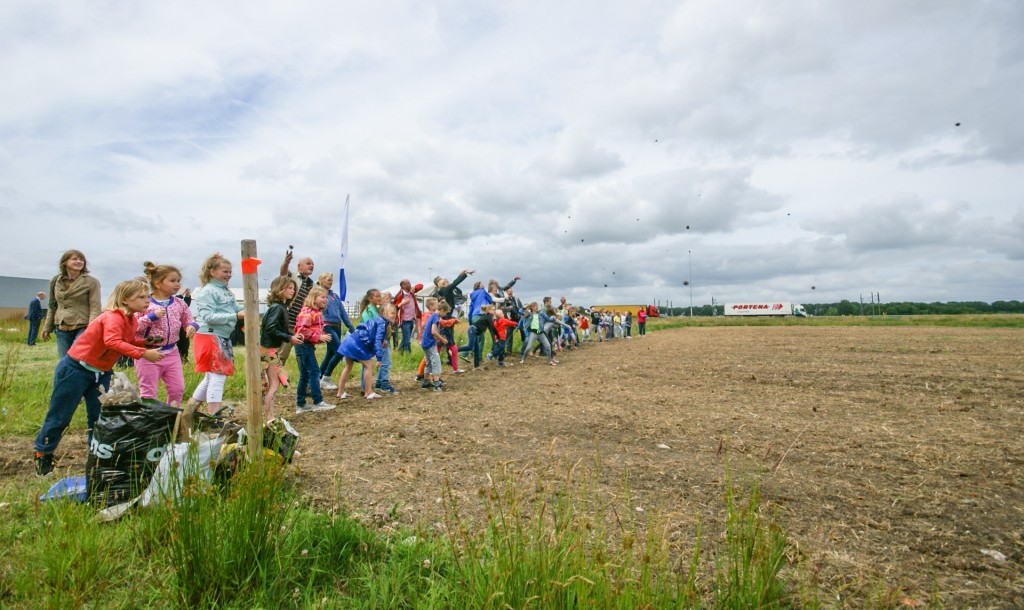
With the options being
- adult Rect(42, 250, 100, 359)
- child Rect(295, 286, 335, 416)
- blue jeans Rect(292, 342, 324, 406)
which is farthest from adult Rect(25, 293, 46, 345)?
child Rect(295, 286, 335, 416)

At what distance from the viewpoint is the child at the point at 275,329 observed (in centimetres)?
689

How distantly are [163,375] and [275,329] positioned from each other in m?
1.53

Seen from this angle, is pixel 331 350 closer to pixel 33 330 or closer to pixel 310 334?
pixel 310 334

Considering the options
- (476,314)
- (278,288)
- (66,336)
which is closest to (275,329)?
(278,288)

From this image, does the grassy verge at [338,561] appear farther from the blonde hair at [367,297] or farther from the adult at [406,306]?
the adult at [406,306]

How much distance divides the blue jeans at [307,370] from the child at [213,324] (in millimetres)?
1472

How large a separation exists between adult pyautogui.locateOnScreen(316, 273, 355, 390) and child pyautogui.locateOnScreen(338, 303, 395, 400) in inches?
13.1

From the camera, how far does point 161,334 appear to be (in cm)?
562

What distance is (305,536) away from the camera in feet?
10.9

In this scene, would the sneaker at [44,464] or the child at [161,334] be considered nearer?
the sneaker at [44,464]

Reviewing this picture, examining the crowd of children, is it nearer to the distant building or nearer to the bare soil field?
the bare soil field

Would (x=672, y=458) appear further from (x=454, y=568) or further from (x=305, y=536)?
(x=305, y=536)

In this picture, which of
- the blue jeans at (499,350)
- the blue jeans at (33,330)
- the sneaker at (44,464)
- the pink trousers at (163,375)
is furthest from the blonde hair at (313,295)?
the blue jeans at (33,330)

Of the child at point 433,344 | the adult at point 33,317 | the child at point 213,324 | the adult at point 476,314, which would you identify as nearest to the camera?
the child at point 213,324
